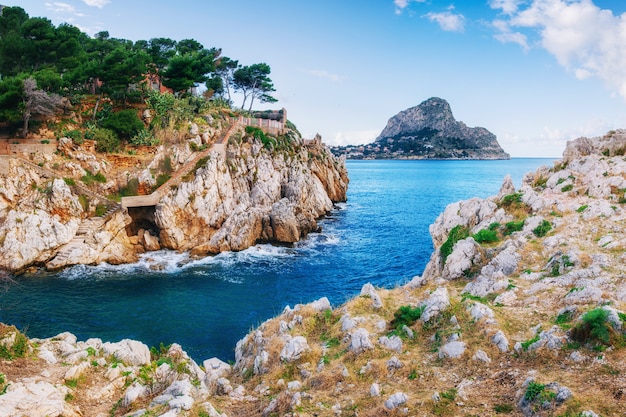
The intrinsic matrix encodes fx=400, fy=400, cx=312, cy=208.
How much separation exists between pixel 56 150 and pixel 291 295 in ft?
104

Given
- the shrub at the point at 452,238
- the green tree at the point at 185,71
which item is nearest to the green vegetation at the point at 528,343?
the shrub at the point at 452,238

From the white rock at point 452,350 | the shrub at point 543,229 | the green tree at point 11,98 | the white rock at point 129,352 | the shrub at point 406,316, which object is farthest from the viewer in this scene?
the green tree at point 11,98

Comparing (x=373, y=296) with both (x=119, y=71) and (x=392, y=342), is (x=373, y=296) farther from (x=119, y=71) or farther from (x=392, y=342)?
(x=119, y=71)

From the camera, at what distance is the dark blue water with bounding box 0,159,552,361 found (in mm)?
26109

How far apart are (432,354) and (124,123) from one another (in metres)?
46.9

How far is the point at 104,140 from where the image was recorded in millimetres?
46469

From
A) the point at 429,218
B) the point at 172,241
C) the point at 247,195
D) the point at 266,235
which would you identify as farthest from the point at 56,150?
the point at 429,218

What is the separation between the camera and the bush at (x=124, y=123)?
48.2 meters

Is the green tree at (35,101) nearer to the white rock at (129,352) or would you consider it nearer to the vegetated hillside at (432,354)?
the vegetated hillside at (432,354)

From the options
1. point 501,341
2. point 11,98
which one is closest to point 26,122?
point 11,98

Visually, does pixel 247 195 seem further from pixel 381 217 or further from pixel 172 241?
pixel 381 217

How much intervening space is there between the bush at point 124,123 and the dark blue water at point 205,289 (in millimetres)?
17086

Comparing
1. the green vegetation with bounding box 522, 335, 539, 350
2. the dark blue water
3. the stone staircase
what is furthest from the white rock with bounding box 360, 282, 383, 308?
the stone staircase

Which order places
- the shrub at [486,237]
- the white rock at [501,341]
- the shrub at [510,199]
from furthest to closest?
1. the shrub at [510,199]
2. the shrub at [486,237]
3. the white rock at [501,341]
